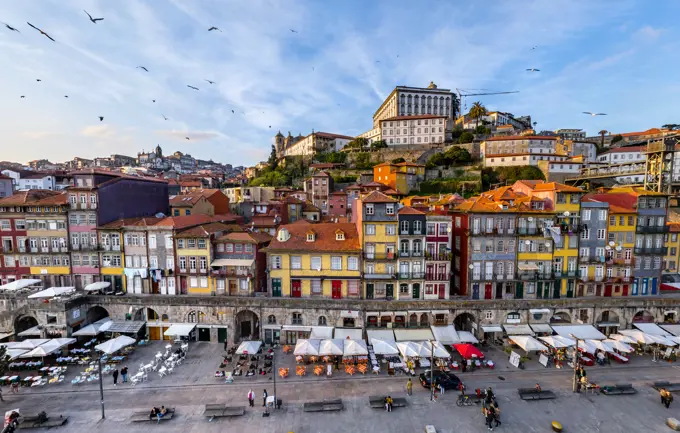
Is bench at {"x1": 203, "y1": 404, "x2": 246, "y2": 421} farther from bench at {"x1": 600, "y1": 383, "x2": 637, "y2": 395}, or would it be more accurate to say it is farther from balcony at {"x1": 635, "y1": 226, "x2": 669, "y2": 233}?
balcony at {"x1": 635, "y1": 226, "x2": 669, "y2": 233}

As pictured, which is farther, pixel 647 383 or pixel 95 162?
pixel 95 162

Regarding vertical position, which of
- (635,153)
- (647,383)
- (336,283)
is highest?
(635,153)

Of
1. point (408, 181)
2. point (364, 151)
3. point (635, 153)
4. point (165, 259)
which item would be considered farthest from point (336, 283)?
point (635, 153)

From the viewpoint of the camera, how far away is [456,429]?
20.8m

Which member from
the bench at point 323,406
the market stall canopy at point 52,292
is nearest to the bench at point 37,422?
the market stall canopy at point 52,292

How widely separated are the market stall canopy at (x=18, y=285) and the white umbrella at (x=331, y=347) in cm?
3423

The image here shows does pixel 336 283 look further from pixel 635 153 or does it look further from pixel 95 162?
pixel 95 162

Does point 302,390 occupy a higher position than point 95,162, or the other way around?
point 95,162

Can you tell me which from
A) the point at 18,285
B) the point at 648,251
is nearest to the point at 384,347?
the point at 648,251

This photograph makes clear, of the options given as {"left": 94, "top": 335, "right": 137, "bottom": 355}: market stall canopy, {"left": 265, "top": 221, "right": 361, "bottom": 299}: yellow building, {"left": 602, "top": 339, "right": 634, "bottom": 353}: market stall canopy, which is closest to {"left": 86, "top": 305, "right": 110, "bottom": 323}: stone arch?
{"left": 94, "top": 335, "right": 137, "bottom": 355}: market stall canopy

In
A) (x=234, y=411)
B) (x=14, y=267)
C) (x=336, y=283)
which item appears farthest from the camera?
(x=14, y=267)

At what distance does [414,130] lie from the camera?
4058 inches

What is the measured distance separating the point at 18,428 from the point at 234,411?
13877 millimetres

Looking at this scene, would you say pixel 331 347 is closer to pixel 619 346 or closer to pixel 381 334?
pixel 381 334
